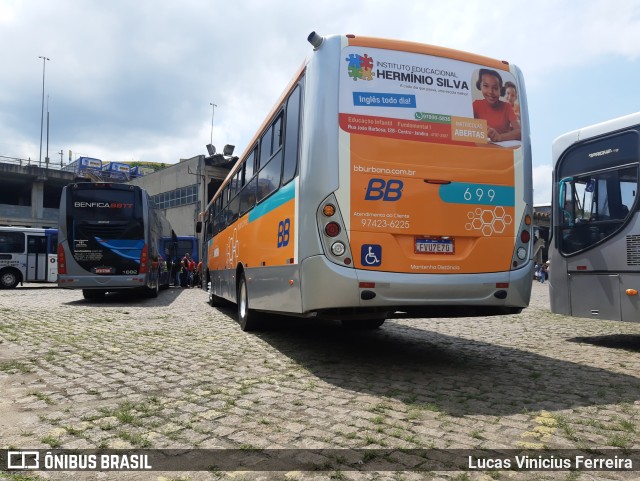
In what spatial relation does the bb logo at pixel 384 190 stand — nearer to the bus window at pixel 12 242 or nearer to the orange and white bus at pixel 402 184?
the orange and white bus at pixel 402 184

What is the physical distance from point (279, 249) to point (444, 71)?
2781mm

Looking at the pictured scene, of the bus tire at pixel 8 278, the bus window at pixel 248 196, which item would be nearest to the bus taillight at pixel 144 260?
the bus window at pixel 248 196

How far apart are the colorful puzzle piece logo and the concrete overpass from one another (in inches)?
2070

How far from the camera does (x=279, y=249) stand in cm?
631

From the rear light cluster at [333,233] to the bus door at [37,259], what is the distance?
24816 mm

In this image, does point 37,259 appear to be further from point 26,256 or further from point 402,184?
point 402,184

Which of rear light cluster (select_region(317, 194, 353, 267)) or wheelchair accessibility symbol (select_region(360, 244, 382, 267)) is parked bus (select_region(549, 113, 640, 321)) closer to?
wheelchair accessibility symbol (select_region(360, 244, 382, 267))

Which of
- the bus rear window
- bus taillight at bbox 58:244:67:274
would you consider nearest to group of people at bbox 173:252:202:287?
the bus rear window

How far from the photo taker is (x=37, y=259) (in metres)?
25.9

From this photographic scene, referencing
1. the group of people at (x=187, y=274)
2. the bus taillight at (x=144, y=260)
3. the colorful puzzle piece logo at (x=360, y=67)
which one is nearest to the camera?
the colorful puzzle piece logo at (x=360, y=67)

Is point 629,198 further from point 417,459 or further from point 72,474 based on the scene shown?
point 72,474

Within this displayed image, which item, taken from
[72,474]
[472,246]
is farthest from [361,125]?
[72,474]

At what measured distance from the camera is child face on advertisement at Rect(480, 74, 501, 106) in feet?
19.5

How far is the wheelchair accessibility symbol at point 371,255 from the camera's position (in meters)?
5.24
